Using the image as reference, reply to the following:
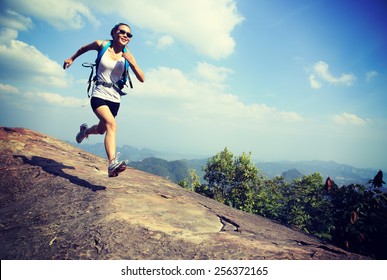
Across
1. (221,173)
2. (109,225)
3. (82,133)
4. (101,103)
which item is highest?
(101,103)

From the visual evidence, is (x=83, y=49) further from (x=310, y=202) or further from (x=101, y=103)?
(x=310, y=202)

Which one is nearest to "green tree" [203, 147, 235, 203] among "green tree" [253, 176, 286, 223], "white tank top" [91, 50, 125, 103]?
"green tree" [253, 176, 286, 223]

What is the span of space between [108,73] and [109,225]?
305 cm

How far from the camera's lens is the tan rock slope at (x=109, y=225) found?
2.83 meters

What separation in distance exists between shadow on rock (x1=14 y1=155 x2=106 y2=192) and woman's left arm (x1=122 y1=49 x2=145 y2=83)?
8.26 ft

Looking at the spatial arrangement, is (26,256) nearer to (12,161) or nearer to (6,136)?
(12,161)

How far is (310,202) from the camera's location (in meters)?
21.2

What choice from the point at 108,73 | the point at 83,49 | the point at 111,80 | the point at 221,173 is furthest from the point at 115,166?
the point at 221,173

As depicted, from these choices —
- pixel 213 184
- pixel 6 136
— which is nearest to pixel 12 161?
pixel 6 136

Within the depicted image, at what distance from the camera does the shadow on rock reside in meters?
4.84

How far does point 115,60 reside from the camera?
15.3ft

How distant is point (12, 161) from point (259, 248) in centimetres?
610

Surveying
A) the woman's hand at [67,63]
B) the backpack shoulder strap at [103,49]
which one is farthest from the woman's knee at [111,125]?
the woman's hand at [67,63]

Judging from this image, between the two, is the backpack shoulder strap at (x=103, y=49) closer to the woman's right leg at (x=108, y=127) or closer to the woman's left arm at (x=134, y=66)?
the woman's left arm at (x=134, y=66)
